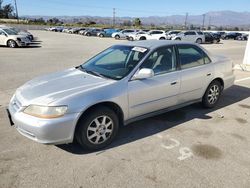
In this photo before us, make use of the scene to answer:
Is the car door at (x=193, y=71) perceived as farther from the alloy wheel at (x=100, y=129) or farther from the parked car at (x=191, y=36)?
the parked car at (x=191, y=36)

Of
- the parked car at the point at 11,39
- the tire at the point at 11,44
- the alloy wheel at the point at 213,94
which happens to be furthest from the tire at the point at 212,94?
the tire at the point at 11,44

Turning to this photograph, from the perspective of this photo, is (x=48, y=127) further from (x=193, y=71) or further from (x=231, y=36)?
(x=231, y=36)

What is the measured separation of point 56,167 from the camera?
3262 mm

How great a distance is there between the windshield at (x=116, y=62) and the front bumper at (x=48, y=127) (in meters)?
1.06

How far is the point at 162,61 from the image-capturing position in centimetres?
443

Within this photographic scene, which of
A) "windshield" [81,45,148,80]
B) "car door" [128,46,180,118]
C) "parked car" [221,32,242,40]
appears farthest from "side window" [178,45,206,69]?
"parked car" [221,32,242,40]

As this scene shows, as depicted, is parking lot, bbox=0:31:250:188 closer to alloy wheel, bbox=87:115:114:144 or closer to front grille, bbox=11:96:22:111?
alloy wheel, bbox=87:115:114:144

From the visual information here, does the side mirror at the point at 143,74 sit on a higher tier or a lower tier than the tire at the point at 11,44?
higher

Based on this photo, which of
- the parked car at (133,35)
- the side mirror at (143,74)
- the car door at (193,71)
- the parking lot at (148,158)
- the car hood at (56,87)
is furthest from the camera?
the parked car at (133,35)

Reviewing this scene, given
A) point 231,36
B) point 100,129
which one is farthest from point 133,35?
point 100,129

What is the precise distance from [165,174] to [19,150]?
2.14m

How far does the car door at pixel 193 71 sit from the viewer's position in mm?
4684

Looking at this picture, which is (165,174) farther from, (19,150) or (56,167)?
(19,150)

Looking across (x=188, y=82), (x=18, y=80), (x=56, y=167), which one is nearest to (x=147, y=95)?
(x=188, y=82)
